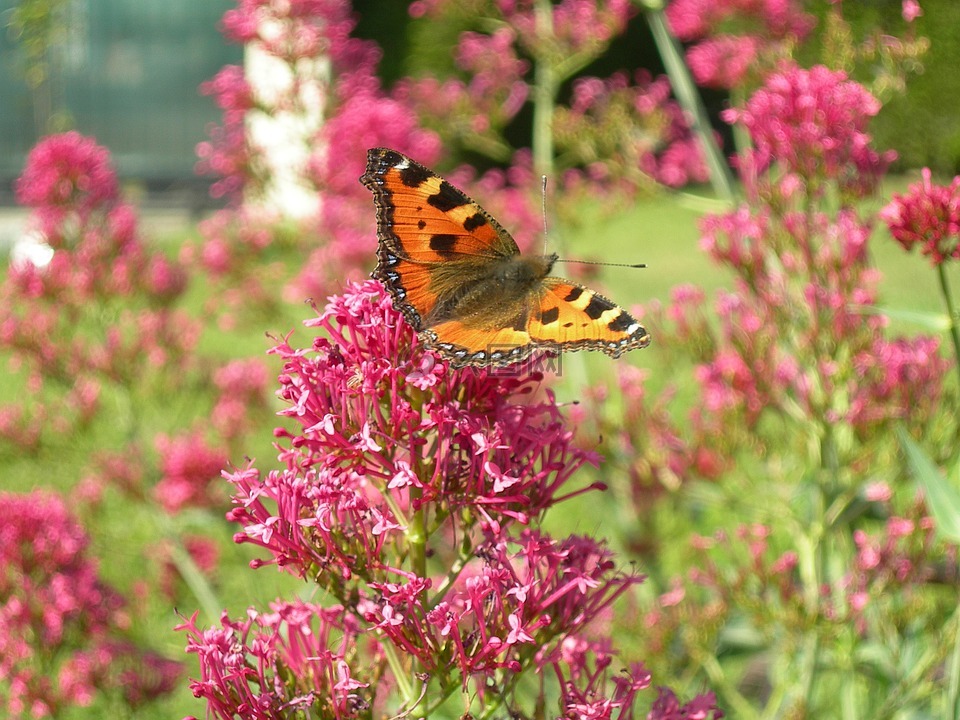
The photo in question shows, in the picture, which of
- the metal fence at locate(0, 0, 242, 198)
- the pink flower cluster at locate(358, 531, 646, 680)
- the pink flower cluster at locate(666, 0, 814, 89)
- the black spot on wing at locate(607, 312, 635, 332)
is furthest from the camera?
the metal fence at locate(0, 0, 242, 198)

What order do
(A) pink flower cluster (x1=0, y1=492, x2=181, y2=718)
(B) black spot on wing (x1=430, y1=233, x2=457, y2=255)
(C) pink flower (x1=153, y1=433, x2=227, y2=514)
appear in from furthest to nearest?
(C) pink flower (x1=153, y1=433, x2=227, y2=514) < (A) pink flower cluster (x1=0, y1=492, x2=181, y2=718) < (B) black spot on wing (x1=430, y1=233, x2=457, y2=255)

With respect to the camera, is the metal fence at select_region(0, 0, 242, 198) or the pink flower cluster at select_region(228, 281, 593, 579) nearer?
the pink flower cluster at select_region(228, 281, 593, 579)

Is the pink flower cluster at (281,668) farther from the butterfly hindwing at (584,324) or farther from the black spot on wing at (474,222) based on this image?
the black spot on wing at (474,222)

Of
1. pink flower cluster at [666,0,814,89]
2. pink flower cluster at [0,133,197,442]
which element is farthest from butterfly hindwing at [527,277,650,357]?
pink flower cluster at [0,133,197,442]

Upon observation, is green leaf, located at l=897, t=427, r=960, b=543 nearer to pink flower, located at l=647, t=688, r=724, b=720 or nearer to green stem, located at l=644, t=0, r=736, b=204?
pink flower, located at l=647, t=688, r=724, b=720

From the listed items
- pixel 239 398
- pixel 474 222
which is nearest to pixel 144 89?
pixel 239 398

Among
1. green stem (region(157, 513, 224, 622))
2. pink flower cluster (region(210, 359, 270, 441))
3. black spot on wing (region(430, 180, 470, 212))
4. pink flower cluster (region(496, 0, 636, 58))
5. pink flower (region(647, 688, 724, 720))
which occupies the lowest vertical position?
green stem (region(157, 513, 224, 622))

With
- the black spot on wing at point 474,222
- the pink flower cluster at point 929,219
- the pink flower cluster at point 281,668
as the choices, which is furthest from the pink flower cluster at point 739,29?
the pink flower cluster at point 281,668

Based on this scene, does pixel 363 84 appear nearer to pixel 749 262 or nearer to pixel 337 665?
pixel 749 262
